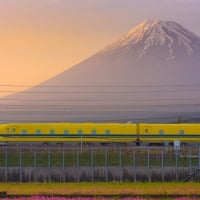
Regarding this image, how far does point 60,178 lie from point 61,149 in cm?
192

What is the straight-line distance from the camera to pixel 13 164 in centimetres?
3469

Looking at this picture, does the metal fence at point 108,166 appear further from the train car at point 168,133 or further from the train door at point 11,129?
the train door at point 11,129

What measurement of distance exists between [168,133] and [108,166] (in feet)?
81.6

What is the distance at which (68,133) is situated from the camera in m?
58.9


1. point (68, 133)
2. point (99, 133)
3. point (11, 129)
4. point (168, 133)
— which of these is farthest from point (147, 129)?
point (11, 129)

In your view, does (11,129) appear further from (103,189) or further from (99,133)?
(103,189)

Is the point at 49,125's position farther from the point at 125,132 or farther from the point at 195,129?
the point at 195,129

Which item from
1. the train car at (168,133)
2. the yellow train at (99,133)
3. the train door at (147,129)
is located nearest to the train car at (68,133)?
the yellow train at (99,133)

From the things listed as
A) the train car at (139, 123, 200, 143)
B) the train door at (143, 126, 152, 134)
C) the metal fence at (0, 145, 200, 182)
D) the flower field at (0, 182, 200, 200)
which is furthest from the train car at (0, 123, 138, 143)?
the flower field at (0, 182, 200, 200)

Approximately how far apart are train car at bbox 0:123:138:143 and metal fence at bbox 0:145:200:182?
2265 cm

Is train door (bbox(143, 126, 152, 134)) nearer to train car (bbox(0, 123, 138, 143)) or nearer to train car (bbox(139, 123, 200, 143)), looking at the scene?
train car (bbox(139, 123, 200, 143))

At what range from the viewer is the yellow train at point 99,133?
58094mm

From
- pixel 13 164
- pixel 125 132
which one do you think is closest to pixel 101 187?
pixel 13 164

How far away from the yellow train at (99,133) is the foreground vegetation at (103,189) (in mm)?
25287
